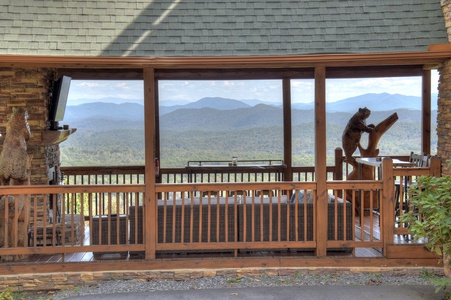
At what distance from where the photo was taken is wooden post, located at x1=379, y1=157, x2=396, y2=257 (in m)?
6.07

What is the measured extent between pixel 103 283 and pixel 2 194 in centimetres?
171

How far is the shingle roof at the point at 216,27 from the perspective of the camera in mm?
6094

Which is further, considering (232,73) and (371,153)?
(371,153)

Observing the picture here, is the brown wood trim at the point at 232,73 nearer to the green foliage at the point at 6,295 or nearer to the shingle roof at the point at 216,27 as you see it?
the shingle roof at the point at 216,27

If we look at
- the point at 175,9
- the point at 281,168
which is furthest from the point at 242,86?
the point at 175,9

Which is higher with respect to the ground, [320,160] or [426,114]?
[426,114]

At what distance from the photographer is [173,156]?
41.9 feet

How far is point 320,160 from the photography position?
6.13 m


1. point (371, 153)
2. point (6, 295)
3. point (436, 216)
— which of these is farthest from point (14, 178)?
point (371, 153)

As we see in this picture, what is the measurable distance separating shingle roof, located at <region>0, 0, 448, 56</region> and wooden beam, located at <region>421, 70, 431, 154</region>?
2644 millimetres

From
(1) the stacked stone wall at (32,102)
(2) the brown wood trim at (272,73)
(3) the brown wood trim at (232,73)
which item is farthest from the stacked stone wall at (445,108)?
(1) the stacked stone wall at (32,102)

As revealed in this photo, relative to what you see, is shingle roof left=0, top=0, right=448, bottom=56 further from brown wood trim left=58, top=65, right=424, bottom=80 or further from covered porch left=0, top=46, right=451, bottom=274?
brown wood trim left=58, top=65, right=424, bottom=80

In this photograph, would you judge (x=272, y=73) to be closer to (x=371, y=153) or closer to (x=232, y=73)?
(x=232, y=73)

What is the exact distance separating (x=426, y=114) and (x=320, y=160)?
3994 millimetres
